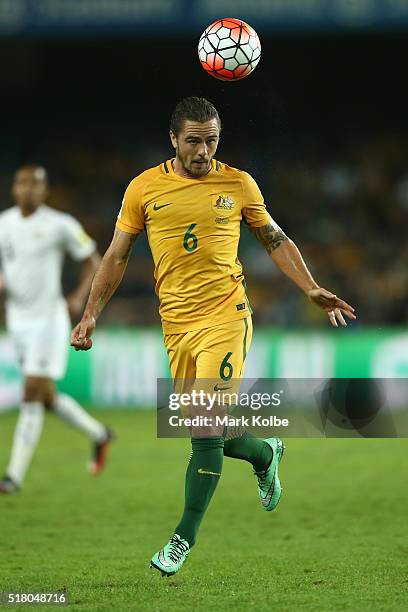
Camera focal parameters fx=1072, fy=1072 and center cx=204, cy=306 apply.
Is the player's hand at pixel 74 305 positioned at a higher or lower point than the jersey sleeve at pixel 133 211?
lower

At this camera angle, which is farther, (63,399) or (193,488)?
(63,399)

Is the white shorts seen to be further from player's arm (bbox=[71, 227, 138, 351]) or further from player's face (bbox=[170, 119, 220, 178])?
player's face (bbox=[170, 119, 220, 178])

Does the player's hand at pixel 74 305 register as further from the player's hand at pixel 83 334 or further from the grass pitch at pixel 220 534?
the player's hand at pixel 83 334

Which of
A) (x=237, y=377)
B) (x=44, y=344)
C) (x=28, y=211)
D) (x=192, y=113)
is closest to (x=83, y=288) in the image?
(x=44, y=344)

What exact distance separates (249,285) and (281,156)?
5.67 meters

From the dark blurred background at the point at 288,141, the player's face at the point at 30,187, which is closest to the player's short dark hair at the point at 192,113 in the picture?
the player's face at the point at 30,187

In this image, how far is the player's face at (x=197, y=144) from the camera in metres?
→ 5.02

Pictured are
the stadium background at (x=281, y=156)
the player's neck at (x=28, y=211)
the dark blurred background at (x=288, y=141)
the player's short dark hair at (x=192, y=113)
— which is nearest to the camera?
the player's short dark hair at (x=192, y=113)

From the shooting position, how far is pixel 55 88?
20.1 meters

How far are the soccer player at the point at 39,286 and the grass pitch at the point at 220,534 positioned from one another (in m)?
0.79

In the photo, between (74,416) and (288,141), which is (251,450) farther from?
(288,141)

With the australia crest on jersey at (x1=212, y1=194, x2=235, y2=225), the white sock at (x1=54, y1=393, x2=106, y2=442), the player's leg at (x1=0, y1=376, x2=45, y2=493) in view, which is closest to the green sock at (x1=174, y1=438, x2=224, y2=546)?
the australia crest on jersey at (x1=212, y1=194, x2=235, y2=225)

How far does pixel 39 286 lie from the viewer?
28.9ft

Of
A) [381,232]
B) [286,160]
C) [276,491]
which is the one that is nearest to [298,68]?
[286,160]
